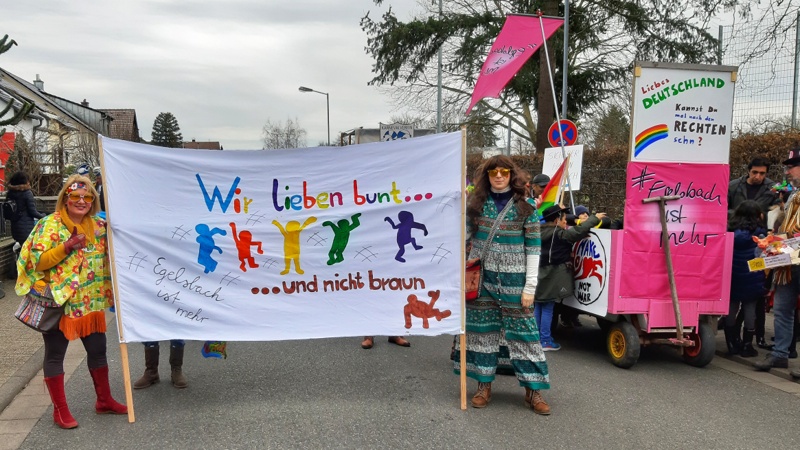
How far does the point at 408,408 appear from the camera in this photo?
4645 mm

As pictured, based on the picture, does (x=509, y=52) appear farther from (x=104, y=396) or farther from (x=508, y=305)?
(x=104, y=396)

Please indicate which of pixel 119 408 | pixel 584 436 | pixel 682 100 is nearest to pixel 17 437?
pixel 119 408

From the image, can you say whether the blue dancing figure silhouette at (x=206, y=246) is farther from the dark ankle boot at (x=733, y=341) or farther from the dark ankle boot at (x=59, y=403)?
the dark ankle boot at (x=733, y=341)

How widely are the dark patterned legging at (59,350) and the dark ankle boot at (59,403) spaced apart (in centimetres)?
4

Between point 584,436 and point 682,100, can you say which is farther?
point 682,100

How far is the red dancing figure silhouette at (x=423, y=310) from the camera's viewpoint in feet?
15.4

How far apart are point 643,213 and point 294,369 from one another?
347cm

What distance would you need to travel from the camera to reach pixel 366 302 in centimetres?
468

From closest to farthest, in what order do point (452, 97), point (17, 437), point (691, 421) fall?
Result: point (17, 437) < point (691, 421) < point (452, 97)

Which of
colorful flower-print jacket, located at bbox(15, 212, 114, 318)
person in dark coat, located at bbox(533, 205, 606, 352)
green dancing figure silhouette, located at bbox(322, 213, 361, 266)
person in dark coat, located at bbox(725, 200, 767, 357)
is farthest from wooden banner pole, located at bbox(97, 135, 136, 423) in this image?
person in dark coat, located at bbox(725, 200, 767, 357)

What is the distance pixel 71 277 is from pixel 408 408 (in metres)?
2.52

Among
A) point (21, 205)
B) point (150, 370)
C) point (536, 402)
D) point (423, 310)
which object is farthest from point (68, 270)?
point (21, 205)

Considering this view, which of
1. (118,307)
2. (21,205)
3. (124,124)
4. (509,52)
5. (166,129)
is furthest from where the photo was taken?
(166,129)

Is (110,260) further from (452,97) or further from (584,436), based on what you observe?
(452,97)
